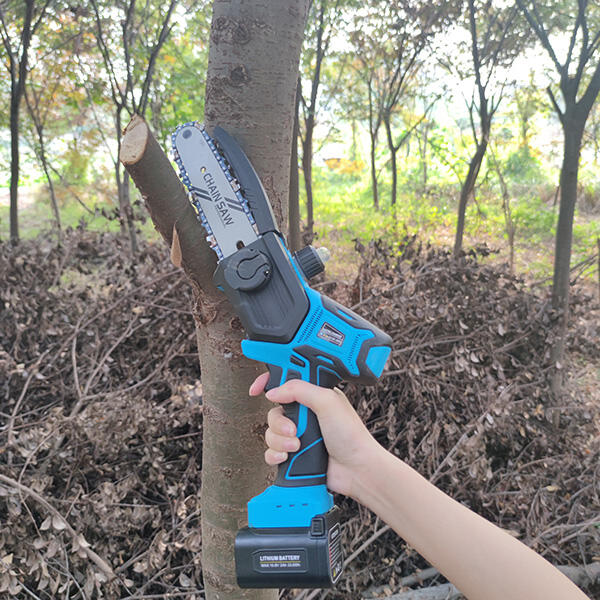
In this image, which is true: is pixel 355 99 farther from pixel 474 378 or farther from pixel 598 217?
pixel 474 378

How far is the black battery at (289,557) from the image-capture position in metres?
1.12

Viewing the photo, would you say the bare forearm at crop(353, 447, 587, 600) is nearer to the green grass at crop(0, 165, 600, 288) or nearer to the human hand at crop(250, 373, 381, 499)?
the human hand at crop(250, 373, 381, 499)

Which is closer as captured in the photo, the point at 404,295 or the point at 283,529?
the point at 283,529

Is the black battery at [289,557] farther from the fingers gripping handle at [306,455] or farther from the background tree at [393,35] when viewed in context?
the background tree at [393,35]

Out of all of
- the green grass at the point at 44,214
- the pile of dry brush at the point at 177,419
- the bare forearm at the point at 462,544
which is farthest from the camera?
the green grass at the point at 44,214

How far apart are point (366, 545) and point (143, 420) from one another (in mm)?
1150

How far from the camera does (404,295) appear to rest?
117 inches

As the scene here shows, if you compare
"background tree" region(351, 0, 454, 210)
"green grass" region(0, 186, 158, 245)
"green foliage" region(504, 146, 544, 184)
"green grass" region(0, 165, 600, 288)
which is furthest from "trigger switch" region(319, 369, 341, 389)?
"green foliage" region(504, 146, 544, 184)

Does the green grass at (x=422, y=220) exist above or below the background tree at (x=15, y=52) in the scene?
below

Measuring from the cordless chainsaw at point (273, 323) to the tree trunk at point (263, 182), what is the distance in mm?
92

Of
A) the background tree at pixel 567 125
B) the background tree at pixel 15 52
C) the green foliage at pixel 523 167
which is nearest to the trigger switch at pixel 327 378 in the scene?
the background tree at pixel 567 125

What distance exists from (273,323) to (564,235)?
258 cm

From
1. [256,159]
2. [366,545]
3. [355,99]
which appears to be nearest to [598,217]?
[355,99]

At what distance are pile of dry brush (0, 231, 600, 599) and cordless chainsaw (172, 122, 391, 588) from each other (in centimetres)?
101
